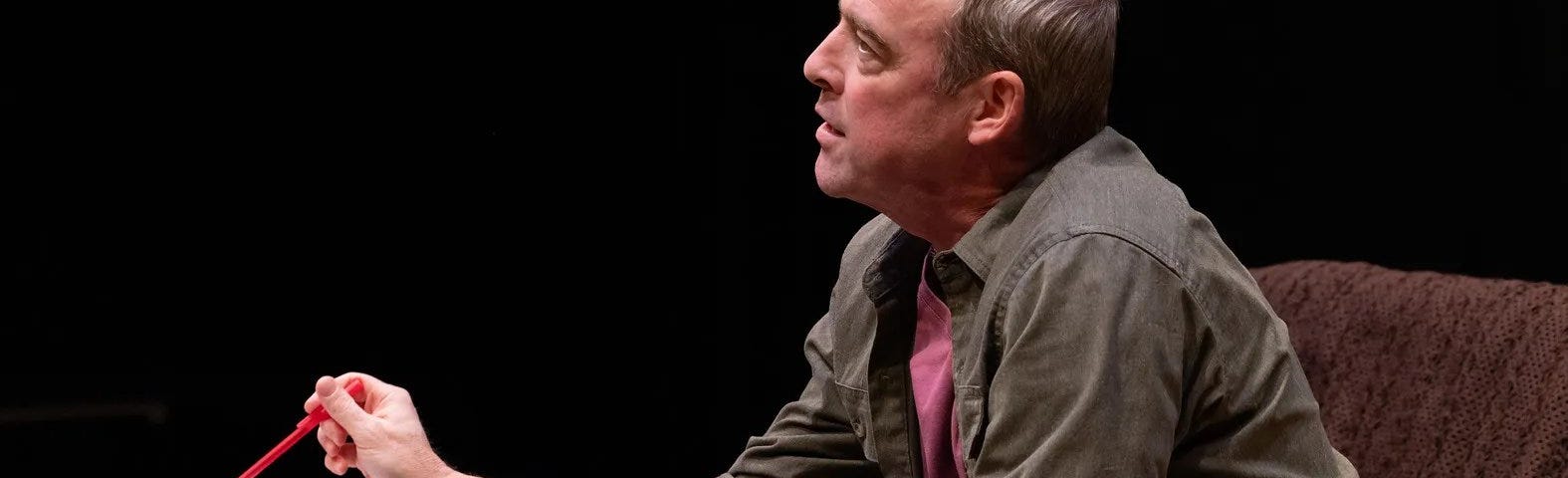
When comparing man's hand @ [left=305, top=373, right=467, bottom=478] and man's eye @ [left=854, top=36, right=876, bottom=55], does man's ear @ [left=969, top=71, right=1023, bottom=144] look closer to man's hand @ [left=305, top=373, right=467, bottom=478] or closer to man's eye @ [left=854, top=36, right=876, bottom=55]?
man's eye @ [left=854, top=36, right=876, bottom=55]

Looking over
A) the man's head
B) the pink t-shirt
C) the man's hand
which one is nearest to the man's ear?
the man's head

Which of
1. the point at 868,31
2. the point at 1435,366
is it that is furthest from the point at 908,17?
the point at 1435,366

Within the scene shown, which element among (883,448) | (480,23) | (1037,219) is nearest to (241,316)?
(480,23)

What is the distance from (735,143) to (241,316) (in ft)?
2.22

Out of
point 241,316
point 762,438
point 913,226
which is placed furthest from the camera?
point 241,316

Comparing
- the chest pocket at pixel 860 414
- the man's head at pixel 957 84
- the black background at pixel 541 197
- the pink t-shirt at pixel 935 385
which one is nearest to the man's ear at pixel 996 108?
the man's head at pixel 957 84

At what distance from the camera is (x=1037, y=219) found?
3.93 ft

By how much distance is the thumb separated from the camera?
1.34 m

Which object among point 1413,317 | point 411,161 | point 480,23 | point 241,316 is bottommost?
point 1413,317

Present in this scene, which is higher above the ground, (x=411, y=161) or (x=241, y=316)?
(x=411, y=161)

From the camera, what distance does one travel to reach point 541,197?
6.96 ft

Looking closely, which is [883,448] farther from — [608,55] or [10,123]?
[10,123]

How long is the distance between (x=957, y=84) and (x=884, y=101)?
0.06 meters

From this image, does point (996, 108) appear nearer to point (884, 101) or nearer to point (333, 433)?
point (884, 101)
